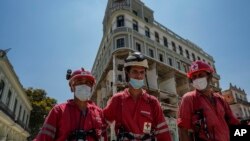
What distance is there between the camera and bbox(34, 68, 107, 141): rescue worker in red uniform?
3691 mm

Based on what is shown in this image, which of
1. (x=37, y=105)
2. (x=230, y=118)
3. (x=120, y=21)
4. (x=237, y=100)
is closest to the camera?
(x=230, y=118)

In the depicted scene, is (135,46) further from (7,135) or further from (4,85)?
(7,135)

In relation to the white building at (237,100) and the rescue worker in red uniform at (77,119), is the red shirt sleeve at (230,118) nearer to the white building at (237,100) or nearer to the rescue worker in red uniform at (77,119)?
the rescue worker in red uniform at (77,119)

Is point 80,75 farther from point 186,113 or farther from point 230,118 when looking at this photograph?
point 230,118

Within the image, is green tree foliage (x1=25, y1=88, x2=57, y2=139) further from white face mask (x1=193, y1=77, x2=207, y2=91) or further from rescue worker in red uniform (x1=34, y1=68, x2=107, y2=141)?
white face mask (x1=193, y1=77, x2=207, y2=91)

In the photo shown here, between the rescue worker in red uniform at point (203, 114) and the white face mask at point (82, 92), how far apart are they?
180 cm

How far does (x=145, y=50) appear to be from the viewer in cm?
3491

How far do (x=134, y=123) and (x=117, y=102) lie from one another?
0.55 metres

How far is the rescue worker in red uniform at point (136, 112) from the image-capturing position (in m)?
3.78

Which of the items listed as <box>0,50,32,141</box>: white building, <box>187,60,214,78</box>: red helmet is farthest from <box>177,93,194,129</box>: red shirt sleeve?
<box>0,50,32,141</box>: white building

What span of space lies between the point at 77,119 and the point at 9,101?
28.1 metres

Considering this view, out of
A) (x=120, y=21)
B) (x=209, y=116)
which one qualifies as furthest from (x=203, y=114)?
(x=120, y=21)

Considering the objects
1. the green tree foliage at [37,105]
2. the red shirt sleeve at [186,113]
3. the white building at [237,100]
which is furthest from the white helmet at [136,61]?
the white building at [237,100]

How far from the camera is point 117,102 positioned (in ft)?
13.6
